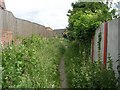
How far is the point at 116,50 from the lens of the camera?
8.46m

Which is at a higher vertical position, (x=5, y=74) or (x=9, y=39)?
(x=9, y=39)

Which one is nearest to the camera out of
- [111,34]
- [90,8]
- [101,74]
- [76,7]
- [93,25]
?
[101,74]

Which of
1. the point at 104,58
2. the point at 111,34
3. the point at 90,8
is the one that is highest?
the point at 90,8

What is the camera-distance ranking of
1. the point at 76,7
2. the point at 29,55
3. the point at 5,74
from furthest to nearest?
the point at 76,7 → the point at 29,55 → the point at 5,74

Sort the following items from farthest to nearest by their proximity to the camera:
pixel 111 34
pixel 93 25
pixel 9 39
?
1. pixel 93 25
2. pixel 9 39
3. pixel 111 34

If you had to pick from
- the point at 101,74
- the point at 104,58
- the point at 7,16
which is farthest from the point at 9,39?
the point at 101,74

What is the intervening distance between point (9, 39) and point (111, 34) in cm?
401

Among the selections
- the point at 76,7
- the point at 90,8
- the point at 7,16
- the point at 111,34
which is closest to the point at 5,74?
the point at 111,34

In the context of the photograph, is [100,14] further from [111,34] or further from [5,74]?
[5,74]

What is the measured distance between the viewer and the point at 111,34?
936 cm

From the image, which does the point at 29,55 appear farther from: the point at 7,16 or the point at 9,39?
the point at 7,16

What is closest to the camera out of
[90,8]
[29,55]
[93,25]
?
[29,55]

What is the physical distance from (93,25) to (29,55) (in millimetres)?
5800

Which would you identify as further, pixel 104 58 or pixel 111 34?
pixel 104 58
